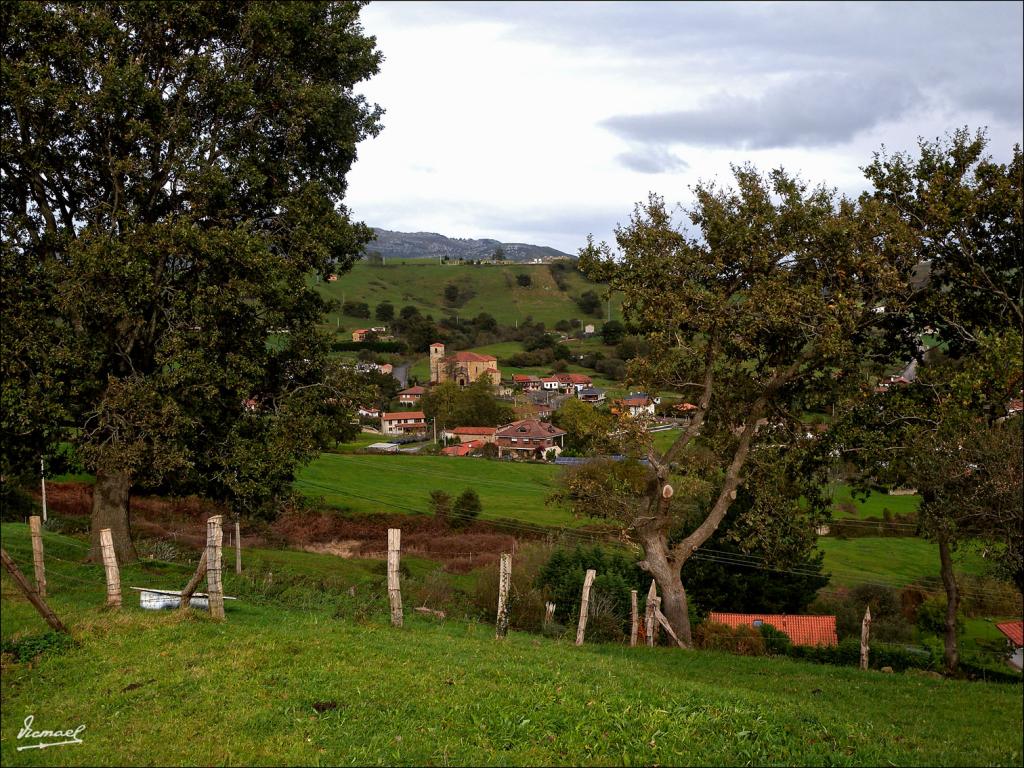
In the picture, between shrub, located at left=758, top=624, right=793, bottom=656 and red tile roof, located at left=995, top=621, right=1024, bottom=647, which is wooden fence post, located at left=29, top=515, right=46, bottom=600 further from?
red tile roof, located at left=995, top=621, right=1024, bottom=647

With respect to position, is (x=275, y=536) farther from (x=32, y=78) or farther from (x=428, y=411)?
(x=428, y=411)

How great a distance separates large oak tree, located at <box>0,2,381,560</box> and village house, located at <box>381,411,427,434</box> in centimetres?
8006

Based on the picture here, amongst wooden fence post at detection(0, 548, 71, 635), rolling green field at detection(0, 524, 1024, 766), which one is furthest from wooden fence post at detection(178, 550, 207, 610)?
wooden fence post at detection(0, 548, 71, 635)

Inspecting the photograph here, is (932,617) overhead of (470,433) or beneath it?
beneath

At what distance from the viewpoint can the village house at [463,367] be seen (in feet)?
399

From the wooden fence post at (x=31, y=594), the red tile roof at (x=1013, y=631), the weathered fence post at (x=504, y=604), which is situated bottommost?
the red tile roof at (x=1013, y=631)

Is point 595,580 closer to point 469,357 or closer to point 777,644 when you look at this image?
point 777,644

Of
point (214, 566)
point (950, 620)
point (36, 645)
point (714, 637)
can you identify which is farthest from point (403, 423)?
point (36, 645)

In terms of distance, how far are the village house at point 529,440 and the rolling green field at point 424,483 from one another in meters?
8.08

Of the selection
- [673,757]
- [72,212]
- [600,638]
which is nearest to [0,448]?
[72,212]

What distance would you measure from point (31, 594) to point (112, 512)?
10343 mm

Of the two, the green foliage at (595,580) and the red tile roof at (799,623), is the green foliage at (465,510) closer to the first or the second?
the green foliage at (595,580)

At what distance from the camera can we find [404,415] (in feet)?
336

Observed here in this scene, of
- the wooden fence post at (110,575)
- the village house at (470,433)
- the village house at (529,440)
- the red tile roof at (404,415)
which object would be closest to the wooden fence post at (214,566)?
the wooden fence post at (110,575)
